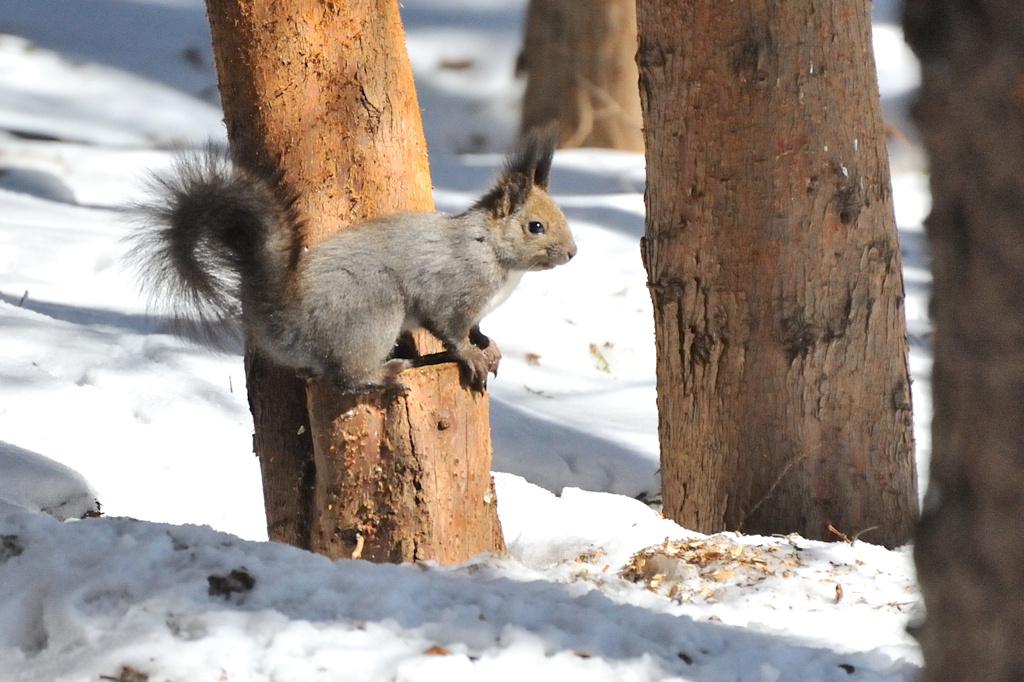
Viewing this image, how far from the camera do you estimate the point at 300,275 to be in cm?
244

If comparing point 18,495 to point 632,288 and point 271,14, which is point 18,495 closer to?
point 271,14

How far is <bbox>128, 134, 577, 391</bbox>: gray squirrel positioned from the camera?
7.74ft

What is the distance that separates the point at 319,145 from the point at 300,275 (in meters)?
0.35

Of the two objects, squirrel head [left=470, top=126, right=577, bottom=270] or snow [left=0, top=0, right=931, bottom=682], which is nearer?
snow [left=0, top=0, right=931, bottom=682]

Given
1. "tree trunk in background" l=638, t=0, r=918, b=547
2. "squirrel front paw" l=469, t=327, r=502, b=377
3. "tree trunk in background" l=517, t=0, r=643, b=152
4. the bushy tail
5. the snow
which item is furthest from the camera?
"tree trunk in background" l=517, t=0, r=643, b=152

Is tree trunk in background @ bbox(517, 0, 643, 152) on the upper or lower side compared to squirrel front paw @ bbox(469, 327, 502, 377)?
upper

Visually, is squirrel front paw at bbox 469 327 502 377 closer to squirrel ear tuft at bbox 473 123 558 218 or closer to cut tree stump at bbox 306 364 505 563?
cut tree stump at bbox 306 364 505 563

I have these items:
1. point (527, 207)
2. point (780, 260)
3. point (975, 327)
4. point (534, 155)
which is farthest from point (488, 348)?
point (975, 327)

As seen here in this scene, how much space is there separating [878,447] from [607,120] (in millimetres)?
5756

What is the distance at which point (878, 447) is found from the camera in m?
2.96

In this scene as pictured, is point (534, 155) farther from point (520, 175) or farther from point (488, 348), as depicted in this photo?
point (488, 348)

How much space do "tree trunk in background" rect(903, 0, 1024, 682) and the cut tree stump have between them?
1710 millimetres

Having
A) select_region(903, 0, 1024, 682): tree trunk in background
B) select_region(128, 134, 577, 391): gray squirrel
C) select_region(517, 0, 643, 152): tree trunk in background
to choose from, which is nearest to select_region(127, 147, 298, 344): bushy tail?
select_region(128, 134, 577, 391): gray squirrel

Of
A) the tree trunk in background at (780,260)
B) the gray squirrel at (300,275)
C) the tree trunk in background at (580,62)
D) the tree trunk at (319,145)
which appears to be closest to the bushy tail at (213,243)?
the gray squirrel at (300,275)
